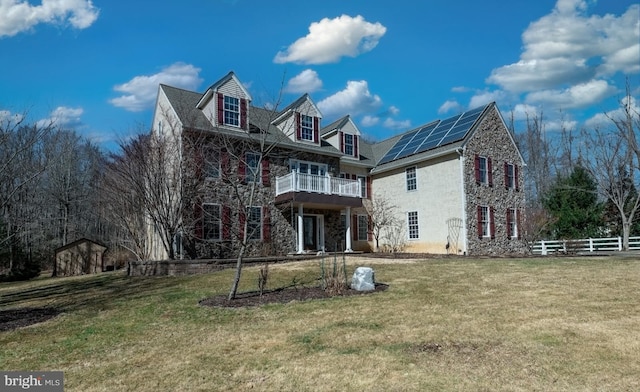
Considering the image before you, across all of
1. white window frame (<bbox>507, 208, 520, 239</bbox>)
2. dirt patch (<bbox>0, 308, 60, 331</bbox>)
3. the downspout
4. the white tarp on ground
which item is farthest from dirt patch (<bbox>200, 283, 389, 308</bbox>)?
white window frame (<bbox>507, 208, 520, 239</bbox>)

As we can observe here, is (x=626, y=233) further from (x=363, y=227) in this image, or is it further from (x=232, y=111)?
(x=232, y=111)

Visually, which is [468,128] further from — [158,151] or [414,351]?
[414,351]

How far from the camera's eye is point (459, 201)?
21.2 meters

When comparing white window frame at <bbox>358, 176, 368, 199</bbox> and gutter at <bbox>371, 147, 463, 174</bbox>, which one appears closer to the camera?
gutter at <bbox>371, 147, 463, 174</bbox>

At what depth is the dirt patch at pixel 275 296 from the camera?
8.44 metres

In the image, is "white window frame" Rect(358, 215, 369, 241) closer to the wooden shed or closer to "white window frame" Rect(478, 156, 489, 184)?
"white window frame" Rect(478, 156, 489, 184)

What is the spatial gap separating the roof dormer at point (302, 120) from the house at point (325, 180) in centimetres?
5

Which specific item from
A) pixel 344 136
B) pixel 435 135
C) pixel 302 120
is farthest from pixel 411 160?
pixel 302 120

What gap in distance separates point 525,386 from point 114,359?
4.78 meters

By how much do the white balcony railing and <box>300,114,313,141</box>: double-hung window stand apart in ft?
8.33

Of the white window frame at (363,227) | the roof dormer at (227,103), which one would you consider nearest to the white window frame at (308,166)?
the roof dormer at (227,103)

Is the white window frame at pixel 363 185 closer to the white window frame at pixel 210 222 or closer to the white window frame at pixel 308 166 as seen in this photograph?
the white window frame at pixel 308 166

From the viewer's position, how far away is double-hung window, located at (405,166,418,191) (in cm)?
2347

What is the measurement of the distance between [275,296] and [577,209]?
23976 mm
